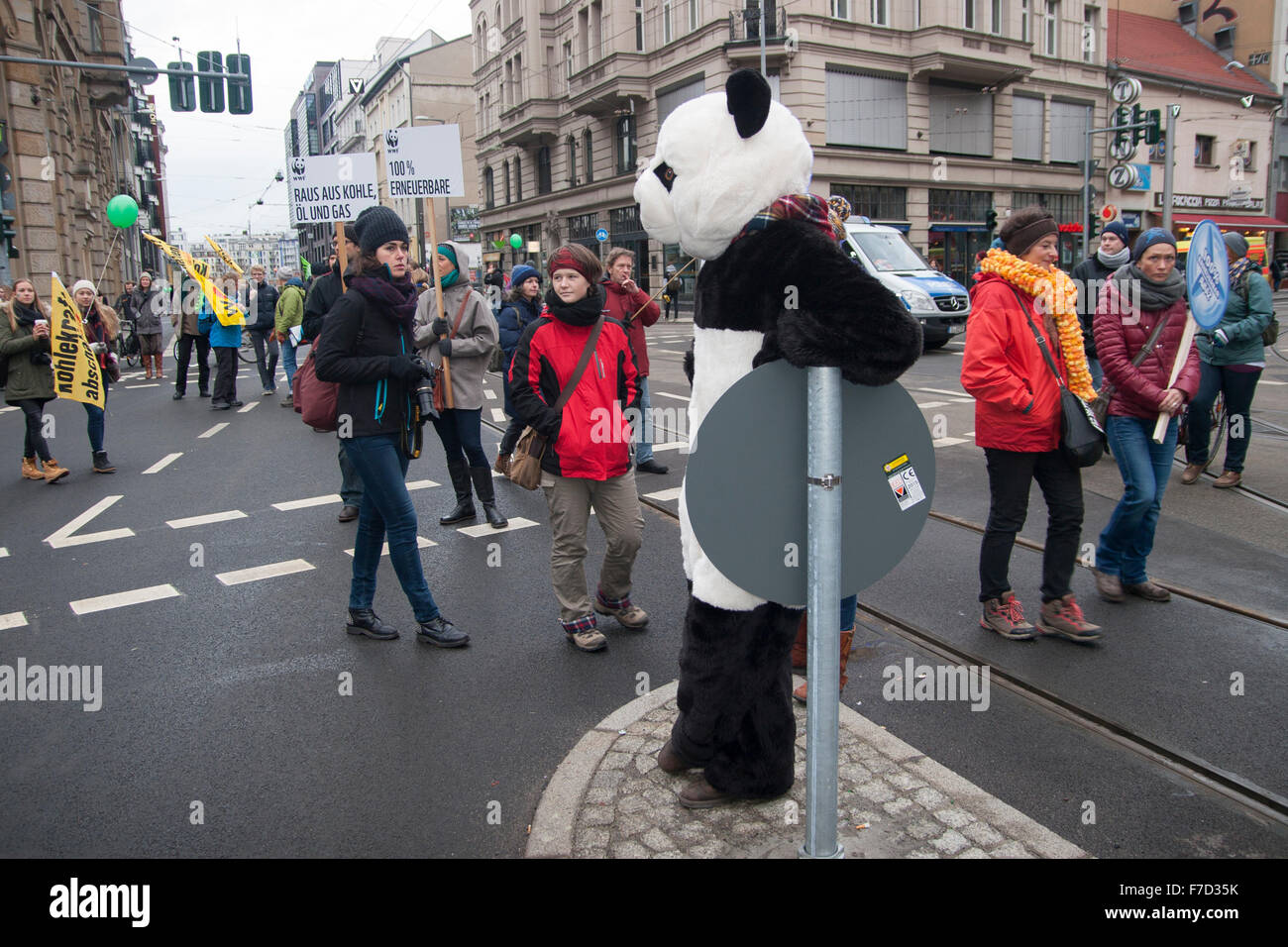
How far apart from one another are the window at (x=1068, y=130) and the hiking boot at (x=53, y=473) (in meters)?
38.1

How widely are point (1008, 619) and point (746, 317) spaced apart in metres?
2.62

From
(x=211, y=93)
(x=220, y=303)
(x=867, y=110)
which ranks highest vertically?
(x=867, y=110)

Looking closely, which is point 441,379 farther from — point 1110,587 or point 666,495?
point 1110,587

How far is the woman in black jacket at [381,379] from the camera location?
4.45m

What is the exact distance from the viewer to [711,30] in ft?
105

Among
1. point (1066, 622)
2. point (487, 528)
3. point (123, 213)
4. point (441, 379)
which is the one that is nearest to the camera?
point (1066, 622)

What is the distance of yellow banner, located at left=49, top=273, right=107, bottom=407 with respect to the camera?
351 inches

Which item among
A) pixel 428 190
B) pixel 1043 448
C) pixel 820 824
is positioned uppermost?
pixel 428 190

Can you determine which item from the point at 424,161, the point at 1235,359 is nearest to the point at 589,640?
the point at 424,161

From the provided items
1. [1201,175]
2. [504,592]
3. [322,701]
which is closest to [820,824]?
[322,701]

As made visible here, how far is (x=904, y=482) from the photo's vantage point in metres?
2.15

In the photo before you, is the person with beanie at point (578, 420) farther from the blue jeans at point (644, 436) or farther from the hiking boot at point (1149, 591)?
the blue jeans at point (644, 436)
